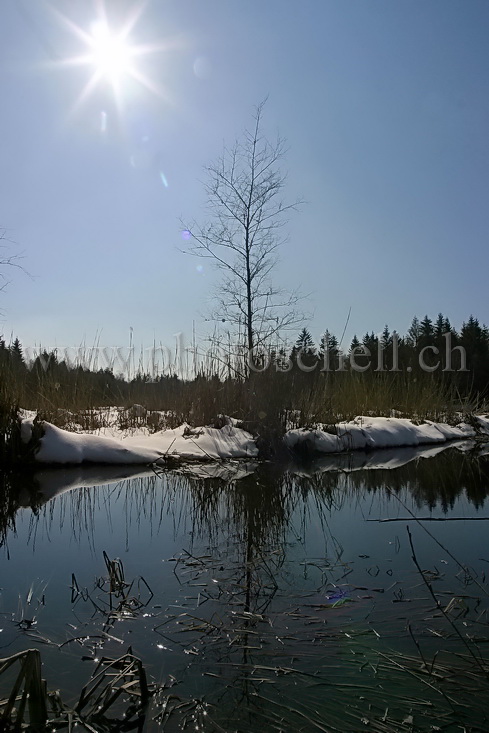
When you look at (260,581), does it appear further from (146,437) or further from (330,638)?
(146,437)

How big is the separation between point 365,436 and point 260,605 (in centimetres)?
673

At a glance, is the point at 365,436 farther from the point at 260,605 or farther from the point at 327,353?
the point at 260,605

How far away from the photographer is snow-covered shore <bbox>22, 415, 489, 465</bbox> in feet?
18.8

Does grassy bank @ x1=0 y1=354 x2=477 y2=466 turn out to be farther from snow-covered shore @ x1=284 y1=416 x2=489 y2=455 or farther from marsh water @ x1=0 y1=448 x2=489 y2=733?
marsh water @ x1=0 y1=448 x2=489 y2=733

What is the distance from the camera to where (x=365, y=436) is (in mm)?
8453

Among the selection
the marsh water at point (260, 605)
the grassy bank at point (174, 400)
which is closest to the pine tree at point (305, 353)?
the grassy bank at point (174, 400)

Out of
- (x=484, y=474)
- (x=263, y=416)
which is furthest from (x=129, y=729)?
(x=263, y=416)

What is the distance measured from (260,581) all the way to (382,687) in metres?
0.94

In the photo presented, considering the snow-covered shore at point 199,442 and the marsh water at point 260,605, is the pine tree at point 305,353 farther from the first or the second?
the marsh water at point 260,605

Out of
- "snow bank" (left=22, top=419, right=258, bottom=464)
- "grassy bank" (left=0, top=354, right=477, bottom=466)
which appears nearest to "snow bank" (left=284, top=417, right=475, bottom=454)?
"grassy bank" (left=0, top=354, right=477, bottom=466)

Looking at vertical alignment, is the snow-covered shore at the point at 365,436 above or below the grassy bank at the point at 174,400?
below

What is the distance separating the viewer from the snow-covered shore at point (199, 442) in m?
5.72

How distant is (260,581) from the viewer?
2.28 meters

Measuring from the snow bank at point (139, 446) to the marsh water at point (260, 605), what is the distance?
1.46m
